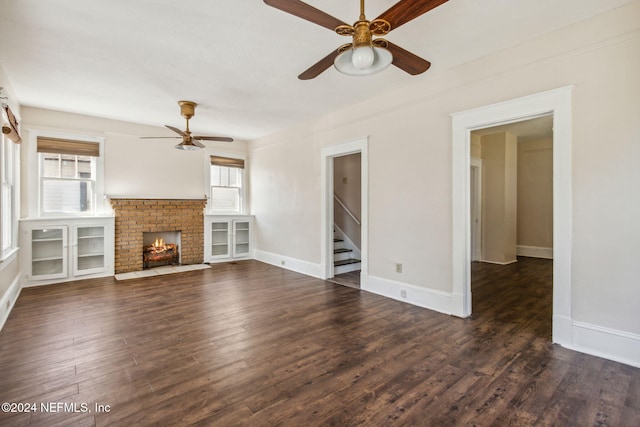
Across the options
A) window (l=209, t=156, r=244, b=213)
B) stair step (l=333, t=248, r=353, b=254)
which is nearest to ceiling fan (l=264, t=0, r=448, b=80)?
stair step (l=333, t=248, r=353, b=254)

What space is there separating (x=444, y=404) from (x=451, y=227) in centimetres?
205

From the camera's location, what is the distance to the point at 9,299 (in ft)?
12.1

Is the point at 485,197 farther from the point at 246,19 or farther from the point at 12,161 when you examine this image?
the point at 12,161

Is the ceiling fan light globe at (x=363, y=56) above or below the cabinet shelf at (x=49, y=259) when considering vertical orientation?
above

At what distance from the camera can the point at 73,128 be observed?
5301 mm

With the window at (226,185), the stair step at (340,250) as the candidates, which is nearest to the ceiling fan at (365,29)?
the stair step at (340,250)

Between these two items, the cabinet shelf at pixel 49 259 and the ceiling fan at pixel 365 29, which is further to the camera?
the cabinet shelf at pixel 49 259

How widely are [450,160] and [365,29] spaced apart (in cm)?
212

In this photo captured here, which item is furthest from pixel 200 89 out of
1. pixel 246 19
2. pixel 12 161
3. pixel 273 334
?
pixel 273 334

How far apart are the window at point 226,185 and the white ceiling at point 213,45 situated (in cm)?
253

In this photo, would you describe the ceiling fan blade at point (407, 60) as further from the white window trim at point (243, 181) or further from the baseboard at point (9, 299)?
the white window trim at point (243, 181)

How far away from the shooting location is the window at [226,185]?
709 centimetres

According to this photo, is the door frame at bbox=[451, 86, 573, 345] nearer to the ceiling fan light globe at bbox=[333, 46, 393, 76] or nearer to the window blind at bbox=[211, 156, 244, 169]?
the ceiling fan light globe at bbox=[333, 46, 393, 76]

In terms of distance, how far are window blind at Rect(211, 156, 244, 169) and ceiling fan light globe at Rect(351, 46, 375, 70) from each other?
18.5 feet
